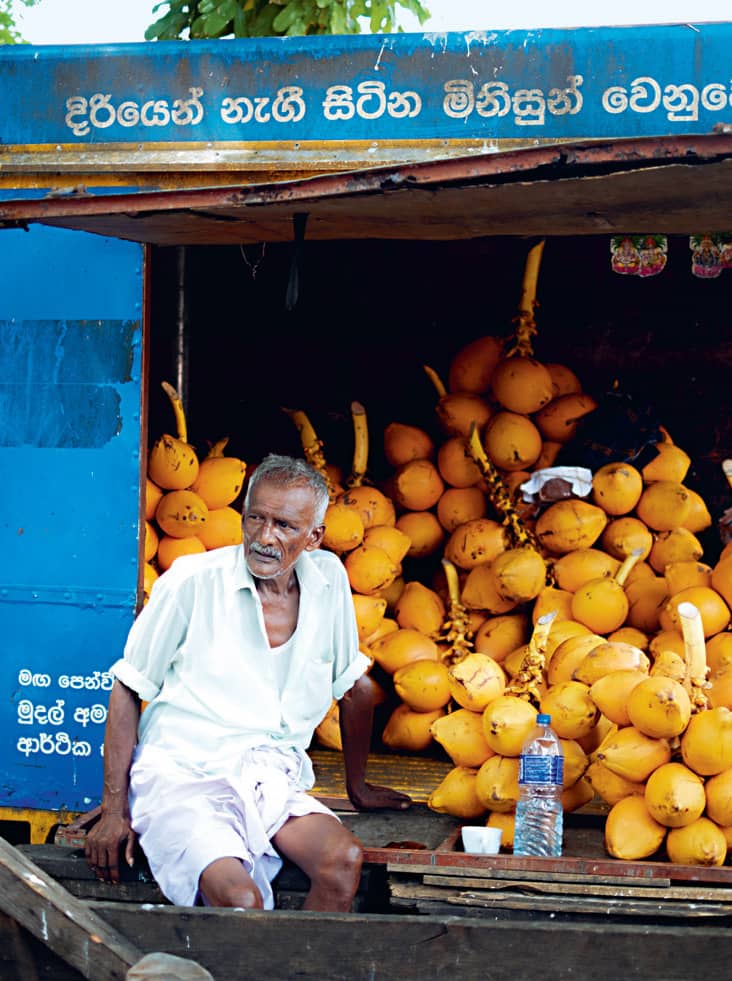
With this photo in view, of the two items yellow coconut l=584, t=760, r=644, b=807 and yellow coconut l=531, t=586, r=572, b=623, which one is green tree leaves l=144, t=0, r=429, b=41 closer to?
yellow coconut l=531, t=586, r=572, b=623

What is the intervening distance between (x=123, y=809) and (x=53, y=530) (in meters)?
1.60

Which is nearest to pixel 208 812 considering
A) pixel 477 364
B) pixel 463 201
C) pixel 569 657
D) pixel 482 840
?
pixel 482 840

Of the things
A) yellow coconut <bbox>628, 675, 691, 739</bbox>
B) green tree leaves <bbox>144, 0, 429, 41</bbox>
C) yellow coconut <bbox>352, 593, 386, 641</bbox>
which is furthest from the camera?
green tree leaves <bbox>144, 0, 429, 41</bbox>

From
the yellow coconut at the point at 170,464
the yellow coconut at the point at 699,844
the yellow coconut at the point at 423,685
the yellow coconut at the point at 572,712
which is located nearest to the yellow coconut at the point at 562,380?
the yellow coconut at the point at 423,685

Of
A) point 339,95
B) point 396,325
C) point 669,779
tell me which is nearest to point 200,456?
point 396,325

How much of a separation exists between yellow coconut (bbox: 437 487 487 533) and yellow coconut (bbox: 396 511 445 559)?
0.18 feet

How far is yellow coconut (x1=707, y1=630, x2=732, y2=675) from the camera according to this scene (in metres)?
4.71

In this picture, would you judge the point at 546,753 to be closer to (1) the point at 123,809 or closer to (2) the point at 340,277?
(1) the point at 123,809

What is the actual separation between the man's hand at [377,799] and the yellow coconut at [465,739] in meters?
0.22

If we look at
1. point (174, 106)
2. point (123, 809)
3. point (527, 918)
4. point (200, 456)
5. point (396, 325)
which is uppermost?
point (174, 106)

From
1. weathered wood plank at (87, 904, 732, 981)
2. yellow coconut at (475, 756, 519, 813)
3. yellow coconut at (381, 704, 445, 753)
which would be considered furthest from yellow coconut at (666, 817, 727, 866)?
yellow coconut at (381, 704, 445, 753)

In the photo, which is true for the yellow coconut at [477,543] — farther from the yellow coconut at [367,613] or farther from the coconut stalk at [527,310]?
the coconut stalk at [527,310]

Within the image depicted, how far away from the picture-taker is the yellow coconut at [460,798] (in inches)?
169

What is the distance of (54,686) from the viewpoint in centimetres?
494
